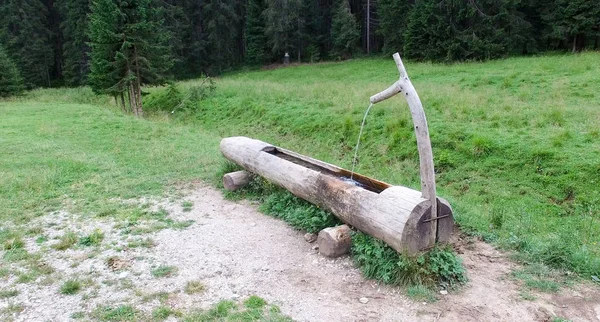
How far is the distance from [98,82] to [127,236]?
56.6 feet

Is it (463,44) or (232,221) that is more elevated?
(463,44)

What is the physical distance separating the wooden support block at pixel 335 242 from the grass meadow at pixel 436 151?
1.56m

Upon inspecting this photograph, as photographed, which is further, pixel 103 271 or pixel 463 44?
pixel 463 44

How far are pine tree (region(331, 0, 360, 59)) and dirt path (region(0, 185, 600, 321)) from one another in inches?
1240

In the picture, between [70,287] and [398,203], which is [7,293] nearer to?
[70,287]

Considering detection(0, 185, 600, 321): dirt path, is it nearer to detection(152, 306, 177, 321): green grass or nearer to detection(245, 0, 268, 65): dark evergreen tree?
detection(152, 306, 177, 321): green grass

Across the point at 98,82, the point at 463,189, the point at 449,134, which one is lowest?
the point at 463,189

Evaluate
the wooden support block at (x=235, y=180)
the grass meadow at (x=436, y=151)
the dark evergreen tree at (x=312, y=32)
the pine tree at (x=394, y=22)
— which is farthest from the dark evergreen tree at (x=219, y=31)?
the wooden support block at (x=235, y=180)

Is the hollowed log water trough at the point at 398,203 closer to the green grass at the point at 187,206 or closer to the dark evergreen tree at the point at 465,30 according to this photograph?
the green grass at the point at 187,206

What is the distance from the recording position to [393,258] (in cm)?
394

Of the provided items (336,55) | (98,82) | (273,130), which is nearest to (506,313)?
(273,130)

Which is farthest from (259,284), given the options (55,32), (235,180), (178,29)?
(55,32)

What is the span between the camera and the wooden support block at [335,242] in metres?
4.35

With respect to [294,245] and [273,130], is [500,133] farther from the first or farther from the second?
[273,130]
